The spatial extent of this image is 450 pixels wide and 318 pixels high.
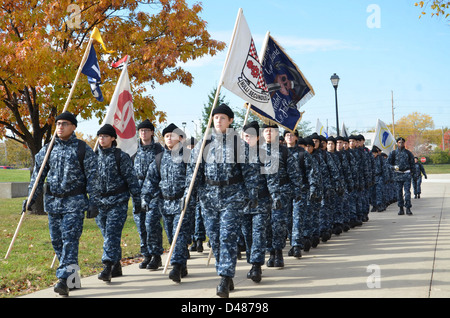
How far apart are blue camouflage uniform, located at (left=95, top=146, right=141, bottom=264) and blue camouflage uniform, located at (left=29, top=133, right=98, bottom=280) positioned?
579mm

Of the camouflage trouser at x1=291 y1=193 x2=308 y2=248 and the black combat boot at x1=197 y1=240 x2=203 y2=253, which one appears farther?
the black combat boot at x1=197 y1=240 x2=203 y2=253

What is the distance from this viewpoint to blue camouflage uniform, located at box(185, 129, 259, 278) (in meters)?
5.65

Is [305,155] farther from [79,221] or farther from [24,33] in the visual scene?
[24,33]

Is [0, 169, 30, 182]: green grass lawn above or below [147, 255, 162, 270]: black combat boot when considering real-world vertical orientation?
above

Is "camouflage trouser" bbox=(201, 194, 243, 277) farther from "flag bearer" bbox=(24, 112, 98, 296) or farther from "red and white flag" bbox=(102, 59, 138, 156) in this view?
"red and white flag" bbox=(102, 59, 138, 156)

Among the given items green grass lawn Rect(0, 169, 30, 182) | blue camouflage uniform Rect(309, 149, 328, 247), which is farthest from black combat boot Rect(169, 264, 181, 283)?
green grass lawn Rect(0, 169, 30, 182)

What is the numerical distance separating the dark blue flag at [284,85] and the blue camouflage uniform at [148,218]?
253cm

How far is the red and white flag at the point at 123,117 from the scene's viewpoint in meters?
8.75

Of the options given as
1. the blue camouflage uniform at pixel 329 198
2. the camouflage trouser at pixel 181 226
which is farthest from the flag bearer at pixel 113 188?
the blue camouflage uniform at pixel 329 198

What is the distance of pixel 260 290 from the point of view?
5812 mm

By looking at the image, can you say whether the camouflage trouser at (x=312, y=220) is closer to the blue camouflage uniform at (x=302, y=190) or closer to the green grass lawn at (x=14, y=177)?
the blue camouflage uniform at (x=302, y=190)

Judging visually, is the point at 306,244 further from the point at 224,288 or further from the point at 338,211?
the point at 224,288
